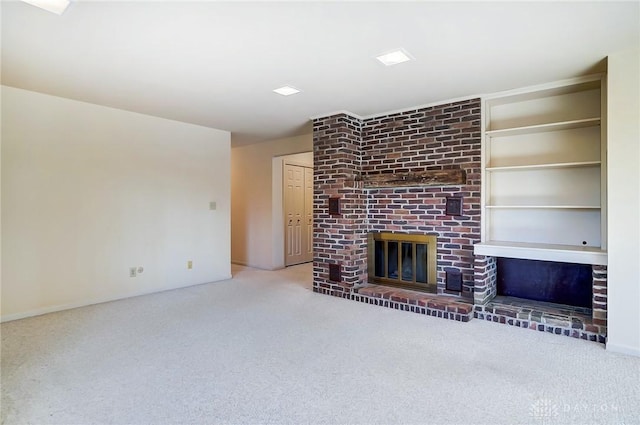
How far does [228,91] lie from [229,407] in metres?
2.88

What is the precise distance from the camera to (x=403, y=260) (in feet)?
14.6

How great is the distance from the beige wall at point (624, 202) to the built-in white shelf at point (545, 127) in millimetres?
478

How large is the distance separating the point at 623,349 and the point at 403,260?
2207 millimetres

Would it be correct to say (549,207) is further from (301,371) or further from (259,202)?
(259,202)

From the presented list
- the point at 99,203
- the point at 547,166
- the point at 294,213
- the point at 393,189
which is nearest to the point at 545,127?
the point at 547,166

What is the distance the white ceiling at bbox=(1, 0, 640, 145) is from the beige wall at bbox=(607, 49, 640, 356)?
0.86 feet

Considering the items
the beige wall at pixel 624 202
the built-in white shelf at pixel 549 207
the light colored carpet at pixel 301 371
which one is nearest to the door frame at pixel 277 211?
the light colored carpet at pixel 301 371

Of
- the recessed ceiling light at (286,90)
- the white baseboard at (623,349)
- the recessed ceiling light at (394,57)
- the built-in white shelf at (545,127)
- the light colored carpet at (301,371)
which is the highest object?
the recessed ceiling light at (286,90)

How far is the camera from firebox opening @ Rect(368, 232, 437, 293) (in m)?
4.21

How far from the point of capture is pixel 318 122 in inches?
184

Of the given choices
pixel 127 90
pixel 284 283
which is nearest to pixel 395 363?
pixel 284 283

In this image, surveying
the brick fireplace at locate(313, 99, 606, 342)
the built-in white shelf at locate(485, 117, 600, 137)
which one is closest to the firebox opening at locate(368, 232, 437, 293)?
the brick fireplace at locate(313, 99, 606, 342)

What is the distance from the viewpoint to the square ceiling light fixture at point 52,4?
2.07m

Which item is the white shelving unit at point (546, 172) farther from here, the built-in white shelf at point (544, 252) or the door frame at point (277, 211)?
the door frame at point (277, 211)
